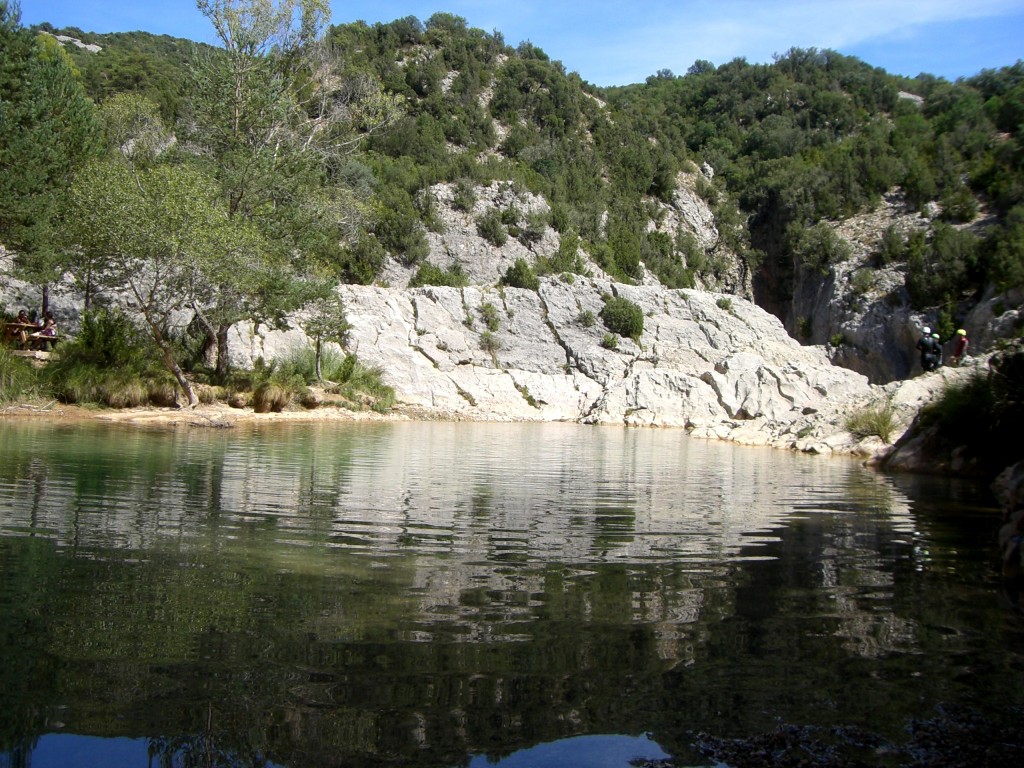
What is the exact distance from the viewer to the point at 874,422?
19594mm

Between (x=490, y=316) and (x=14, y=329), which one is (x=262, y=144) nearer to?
(x=14, y=329)

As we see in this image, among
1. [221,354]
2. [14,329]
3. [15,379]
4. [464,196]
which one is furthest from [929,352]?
[464,196]

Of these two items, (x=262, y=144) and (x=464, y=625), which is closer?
(x=464, y=625)

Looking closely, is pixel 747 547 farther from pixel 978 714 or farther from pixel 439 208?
pixel 439 208

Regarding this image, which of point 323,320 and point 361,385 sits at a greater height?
point 323,320

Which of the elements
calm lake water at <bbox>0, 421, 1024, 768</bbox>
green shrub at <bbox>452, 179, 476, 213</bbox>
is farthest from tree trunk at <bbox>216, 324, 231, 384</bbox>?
green shrub at <bbox>452, 179, 476, 213</bbox>

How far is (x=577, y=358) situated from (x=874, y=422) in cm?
2039

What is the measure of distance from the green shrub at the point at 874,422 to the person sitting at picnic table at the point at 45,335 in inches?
912

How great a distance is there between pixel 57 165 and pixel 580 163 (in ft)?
132

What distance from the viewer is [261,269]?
23.9 meters

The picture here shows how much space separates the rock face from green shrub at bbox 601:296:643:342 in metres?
0.47

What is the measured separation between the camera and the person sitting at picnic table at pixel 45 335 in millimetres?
24828

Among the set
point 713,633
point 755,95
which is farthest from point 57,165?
point 755,95

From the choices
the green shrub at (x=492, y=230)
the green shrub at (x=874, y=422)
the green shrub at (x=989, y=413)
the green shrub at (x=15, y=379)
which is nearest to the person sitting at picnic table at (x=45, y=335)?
the green shrub at (x=15, y=379)
